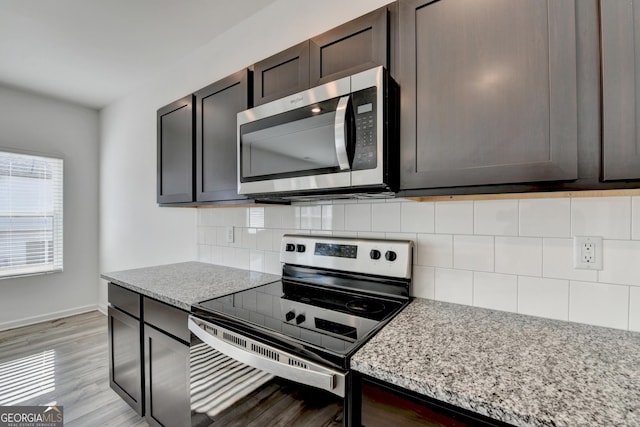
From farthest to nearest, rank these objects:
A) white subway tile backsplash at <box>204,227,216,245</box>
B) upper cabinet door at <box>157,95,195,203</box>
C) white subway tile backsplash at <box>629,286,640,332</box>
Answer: white subway tile backsplash at <box>204,227,216,245</box> → upper cabinet door at <box>157,95,195,203</box> → white subway tile backsplash at <box>629,286,640,332</box>

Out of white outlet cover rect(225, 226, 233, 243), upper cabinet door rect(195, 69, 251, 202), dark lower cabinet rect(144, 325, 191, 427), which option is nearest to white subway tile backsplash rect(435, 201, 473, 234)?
upper cabinet door rect(195, 69, 251, 202)

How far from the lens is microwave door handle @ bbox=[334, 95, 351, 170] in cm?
111

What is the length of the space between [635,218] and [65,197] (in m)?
4.94

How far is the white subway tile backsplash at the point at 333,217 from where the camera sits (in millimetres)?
1636

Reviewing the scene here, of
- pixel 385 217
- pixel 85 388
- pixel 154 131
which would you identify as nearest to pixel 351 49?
pixel 385 217

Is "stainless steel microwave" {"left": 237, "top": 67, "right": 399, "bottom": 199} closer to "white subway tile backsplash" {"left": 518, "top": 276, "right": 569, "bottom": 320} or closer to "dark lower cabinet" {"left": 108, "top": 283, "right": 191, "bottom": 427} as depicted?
"white subway tile backsplash" {"left": 518, "top": 276, "right": 569, "bottom": 320}

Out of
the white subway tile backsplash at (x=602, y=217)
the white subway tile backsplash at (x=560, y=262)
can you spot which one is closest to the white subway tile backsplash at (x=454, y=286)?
the white subway tile backsplash at (x=560, y=262)

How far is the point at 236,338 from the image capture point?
3.66 feet

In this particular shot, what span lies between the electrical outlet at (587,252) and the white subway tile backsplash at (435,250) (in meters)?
0.42

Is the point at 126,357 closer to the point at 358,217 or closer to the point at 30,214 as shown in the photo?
the point at 358,217

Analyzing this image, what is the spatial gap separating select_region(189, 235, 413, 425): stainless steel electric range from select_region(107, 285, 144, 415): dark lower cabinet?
1.93 feet

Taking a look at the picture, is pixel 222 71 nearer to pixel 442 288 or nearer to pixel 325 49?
pixel 325 49

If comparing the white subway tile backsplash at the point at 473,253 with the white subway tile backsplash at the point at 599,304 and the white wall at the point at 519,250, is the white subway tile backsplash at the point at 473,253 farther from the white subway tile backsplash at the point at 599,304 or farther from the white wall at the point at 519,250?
the white subway tile backsplash at the point at 599,304

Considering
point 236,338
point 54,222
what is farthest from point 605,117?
point 54,222
